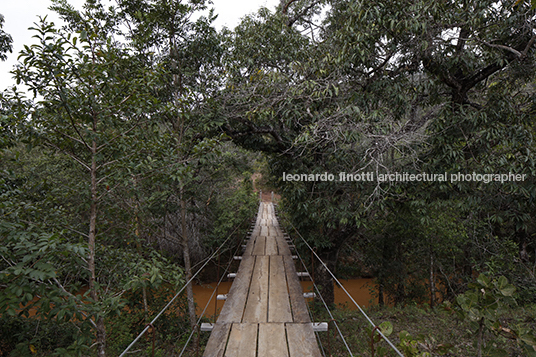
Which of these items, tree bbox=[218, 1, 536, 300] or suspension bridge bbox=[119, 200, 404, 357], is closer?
suspension bridge bbox=[119, 200, 404, 357]

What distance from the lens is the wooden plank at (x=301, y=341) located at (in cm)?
191

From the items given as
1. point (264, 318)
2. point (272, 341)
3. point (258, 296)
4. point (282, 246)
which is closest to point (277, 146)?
point (282, 246)

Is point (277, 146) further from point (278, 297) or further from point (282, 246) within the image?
point (278, 297)

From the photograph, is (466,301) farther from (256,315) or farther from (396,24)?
(396,24)

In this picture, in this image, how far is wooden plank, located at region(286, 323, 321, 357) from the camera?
1908 millimetres

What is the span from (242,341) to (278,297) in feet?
2.75

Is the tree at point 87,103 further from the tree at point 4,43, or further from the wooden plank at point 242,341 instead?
the tree at point 4,43

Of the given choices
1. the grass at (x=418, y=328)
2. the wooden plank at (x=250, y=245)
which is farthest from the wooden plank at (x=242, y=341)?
the wooden plank at (x=250, y=245)

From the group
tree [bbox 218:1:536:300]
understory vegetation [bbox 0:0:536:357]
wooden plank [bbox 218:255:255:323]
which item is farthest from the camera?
tree [bbox 218:1:536:300]

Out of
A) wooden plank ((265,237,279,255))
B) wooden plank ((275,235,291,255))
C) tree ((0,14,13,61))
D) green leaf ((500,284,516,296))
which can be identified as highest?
tree ((0,14,13,61))

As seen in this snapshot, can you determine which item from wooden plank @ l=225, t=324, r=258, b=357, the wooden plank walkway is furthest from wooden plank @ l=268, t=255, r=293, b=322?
wooden plank @ l=225, t=324, r=258, b=357

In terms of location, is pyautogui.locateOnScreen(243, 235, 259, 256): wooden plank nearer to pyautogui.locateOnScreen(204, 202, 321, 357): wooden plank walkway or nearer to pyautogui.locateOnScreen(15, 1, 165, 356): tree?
pyautogui.locateOnScreen(204, 202, 321, 357): wooden plank walkway

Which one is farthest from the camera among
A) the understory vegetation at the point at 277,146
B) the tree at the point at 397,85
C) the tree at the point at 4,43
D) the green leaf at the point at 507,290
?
the tree at the point at 4,43

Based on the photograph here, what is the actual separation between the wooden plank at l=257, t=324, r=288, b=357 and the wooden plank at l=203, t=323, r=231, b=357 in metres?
0.27
